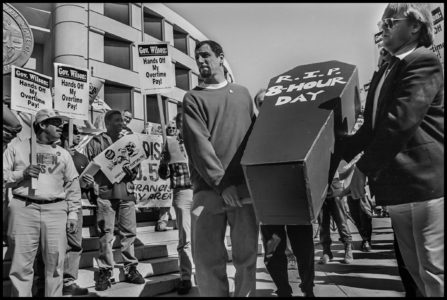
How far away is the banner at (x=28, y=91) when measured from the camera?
15.9 feet

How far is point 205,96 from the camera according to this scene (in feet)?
8.86

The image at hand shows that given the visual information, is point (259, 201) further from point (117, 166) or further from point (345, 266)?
point (345, 266)

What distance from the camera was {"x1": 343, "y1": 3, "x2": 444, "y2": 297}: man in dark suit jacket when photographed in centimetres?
202

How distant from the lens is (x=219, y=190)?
8.25ft

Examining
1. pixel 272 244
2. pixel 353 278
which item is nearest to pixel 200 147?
pixel 272 244

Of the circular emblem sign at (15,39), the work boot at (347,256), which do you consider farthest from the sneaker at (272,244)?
the circular emblem sign at (15,39)

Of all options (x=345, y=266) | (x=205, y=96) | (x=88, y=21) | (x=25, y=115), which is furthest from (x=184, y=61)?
(x=205, y=96)

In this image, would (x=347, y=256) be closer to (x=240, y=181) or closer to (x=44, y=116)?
(x=240, y=181)

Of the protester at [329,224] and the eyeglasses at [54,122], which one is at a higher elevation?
the eyeglasses at [54,122]

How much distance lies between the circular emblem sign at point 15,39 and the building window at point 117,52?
12.1 meters

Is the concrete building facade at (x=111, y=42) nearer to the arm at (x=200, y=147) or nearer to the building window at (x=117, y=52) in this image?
the building window at (x=117, y=52)

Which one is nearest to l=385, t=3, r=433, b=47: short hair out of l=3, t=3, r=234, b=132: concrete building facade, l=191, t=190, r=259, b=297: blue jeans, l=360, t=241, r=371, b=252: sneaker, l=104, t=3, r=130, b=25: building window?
l=191, t=190, r=259, b=297: blue jeans

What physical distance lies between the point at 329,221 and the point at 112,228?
3.10 metres

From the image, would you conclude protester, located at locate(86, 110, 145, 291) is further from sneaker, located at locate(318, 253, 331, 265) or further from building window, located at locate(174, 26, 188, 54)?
building window, located at locate(174, 26, 188, 54)
